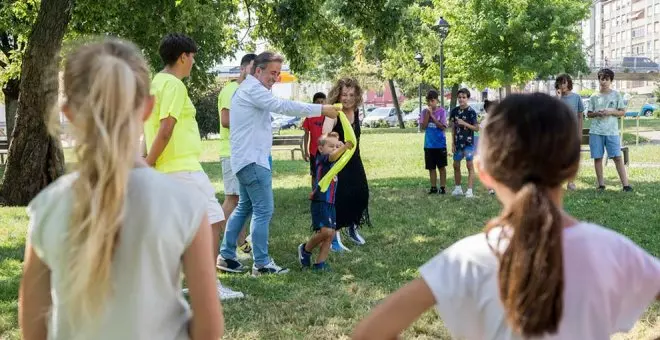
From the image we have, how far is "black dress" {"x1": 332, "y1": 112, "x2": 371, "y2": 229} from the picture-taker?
Answer: 23.3ft

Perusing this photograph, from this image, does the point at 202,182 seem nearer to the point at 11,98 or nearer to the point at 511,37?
the point at 11,98

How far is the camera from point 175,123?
497cm

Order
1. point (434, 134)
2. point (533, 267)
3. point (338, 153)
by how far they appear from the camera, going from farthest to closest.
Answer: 1. point (434, 134)
2. point (338, 153)
3. point (533, 267)

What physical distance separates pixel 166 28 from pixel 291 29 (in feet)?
10.1

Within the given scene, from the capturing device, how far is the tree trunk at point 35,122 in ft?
37.8

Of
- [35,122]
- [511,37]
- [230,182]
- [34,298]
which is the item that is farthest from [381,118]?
[34,298]

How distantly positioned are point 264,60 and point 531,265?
4601 millimetres

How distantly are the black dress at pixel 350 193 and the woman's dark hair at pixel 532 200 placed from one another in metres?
5.28

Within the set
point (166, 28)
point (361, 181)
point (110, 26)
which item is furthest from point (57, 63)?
point (110, 26)

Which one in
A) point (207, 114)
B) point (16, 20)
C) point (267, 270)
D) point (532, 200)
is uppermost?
point (16, 20)

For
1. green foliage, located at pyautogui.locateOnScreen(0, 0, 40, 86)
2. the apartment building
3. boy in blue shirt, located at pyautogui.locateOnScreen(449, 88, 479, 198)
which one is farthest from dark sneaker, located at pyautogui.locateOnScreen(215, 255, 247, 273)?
the apartment building

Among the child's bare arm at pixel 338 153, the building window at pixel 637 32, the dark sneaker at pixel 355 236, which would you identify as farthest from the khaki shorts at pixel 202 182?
the building window at pixel 637 32

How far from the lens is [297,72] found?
12.7m

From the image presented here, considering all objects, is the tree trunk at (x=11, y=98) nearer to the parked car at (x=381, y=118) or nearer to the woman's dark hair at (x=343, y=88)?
the woman's dark hair at (x=343, y=88)
